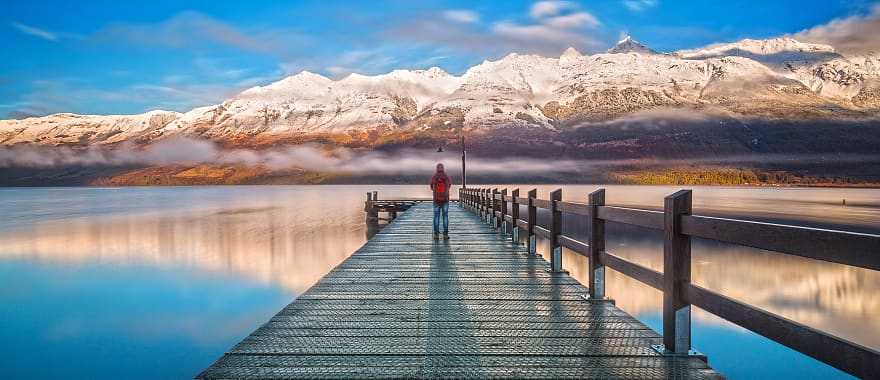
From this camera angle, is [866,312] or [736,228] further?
[866,312]

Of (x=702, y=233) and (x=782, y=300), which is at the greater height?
(x=702, y=233)

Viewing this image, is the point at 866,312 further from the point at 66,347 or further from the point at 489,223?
the point at 66,347

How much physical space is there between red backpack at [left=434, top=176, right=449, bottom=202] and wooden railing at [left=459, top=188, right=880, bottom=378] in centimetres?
708

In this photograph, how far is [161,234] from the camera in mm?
41438

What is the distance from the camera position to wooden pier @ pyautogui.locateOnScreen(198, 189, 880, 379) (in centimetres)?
332

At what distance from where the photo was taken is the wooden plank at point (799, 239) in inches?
107

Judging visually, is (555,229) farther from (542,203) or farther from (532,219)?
(532,219)

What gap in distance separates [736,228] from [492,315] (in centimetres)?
277

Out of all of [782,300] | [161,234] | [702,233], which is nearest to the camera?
[702,233]

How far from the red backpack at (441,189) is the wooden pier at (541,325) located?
21.0ft


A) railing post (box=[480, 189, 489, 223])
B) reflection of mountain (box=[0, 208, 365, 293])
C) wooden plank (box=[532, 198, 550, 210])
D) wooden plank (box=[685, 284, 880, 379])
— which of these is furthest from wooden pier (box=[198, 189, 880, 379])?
reflection of mountain (box=[0, 208, 365, 293])

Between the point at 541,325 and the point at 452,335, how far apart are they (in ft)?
3.00

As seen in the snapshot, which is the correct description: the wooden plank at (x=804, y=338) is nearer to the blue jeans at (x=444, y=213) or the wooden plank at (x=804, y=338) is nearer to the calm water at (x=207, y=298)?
the calm water at (x=207, y=298)

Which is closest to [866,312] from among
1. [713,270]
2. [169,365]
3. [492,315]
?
[713,270]
